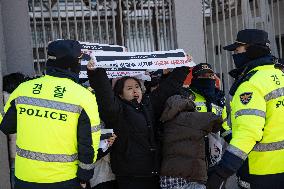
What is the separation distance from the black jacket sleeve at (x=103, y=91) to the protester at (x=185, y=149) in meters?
0.48

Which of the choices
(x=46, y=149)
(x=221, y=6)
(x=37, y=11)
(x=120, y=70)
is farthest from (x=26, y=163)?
(x=221, y=6)

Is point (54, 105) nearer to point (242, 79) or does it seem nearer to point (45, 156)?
point (45, 156)

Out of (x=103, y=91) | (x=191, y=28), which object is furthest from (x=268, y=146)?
(x=191, y=28)

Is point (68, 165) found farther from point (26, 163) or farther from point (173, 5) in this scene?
point (173, 5)

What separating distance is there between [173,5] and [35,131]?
149 inches

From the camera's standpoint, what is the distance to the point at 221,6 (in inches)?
272

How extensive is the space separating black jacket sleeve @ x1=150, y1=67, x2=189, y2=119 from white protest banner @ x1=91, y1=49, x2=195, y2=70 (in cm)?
11

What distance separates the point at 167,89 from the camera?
12.7 feet

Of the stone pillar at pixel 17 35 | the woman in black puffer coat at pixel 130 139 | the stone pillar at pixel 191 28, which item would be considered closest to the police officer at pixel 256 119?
the woman in black puffer coat at pixel 130 139

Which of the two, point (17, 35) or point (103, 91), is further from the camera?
point (17, 35)

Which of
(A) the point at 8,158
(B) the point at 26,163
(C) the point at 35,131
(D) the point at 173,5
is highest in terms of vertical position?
(D) the point at 173,5

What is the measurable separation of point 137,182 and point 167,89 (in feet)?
2.99

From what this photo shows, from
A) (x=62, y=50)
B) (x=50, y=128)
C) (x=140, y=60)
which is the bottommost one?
(x=50, y=128)

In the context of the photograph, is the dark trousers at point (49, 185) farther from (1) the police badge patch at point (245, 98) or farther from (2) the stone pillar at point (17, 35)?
(2) the stone pillar at point (17, 35)
